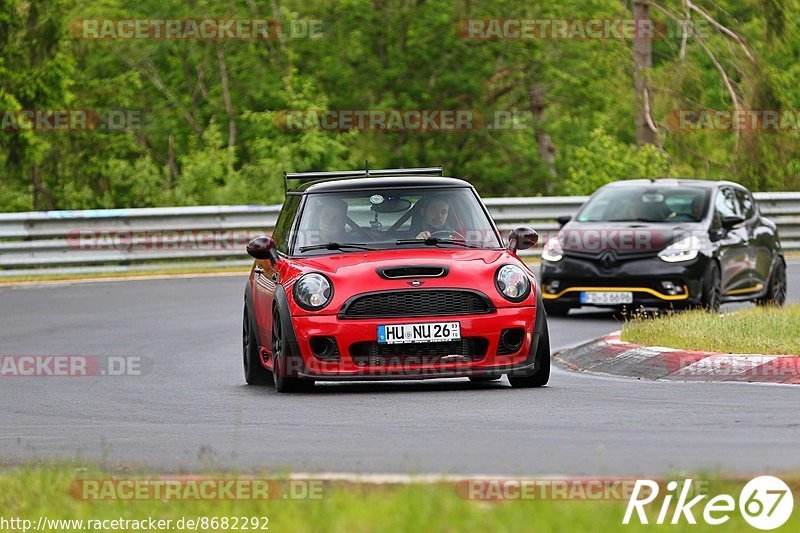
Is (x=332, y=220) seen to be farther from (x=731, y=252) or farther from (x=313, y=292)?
(x=731, y=252)

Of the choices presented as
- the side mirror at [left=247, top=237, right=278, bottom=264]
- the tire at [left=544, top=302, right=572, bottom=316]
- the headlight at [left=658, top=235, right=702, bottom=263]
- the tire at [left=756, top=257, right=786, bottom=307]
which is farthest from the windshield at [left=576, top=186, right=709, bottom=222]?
the side mirror at [left=247, top=237, right=278, bottom=264]

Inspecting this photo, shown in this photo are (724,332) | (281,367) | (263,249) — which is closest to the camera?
(281,367)

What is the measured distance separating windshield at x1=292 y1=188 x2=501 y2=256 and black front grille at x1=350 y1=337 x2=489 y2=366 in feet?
3.43

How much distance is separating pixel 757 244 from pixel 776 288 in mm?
761

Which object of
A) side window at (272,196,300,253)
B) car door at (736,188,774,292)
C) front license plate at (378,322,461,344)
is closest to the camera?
front license plate at (378,322,461,344)

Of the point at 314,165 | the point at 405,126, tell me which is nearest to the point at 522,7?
the point at 405,126

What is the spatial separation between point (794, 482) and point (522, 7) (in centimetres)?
4136

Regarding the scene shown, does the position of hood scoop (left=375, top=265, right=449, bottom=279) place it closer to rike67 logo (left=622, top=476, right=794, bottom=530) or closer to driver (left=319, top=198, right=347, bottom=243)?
driver (left=319, top=198, right=347, bottom=243)

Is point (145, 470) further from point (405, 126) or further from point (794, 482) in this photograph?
point (405, 126)

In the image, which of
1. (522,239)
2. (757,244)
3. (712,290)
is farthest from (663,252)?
(522,239)

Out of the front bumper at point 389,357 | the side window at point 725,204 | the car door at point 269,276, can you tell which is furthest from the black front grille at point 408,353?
the side window at point 725,204

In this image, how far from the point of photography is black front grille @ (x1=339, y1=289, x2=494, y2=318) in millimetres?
11922

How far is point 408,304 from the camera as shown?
1192 cm

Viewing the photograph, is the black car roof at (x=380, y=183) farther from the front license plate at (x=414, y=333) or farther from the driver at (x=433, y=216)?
the front license plate at (x=414, y=333)
